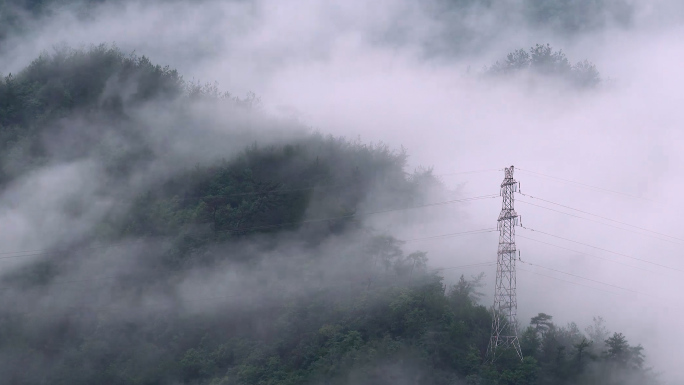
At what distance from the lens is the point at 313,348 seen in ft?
229

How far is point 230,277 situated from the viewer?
7806 centimetres

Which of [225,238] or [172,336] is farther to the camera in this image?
[225,238]

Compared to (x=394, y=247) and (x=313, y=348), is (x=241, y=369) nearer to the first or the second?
(x=313, y=348)

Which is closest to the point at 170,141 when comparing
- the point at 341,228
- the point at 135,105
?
the point at 135,105

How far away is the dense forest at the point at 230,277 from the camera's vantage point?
67.9 meters

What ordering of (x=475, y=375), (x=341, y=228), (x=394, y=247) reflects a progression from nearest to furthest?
(x=475, y=375) → (x=394, y=247) → (x=341, y=228)

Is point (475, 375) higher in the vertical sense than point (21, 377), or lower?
higher

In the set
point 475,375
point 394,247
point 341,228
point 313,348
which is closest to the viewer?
point 475,375

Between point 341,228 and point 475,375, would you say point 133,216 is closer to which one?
point 341,228

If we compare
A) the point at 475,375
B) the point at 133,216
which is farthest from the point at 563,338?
the point at 133,216

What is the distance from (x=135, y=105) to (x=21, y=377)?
3902 cm

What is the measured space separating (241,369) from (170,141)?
3581cm

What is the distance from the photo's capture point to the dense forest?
223 ft

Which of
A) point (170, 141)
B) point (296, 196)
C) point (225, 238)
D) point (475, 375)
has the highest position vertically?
point (170, 141)
